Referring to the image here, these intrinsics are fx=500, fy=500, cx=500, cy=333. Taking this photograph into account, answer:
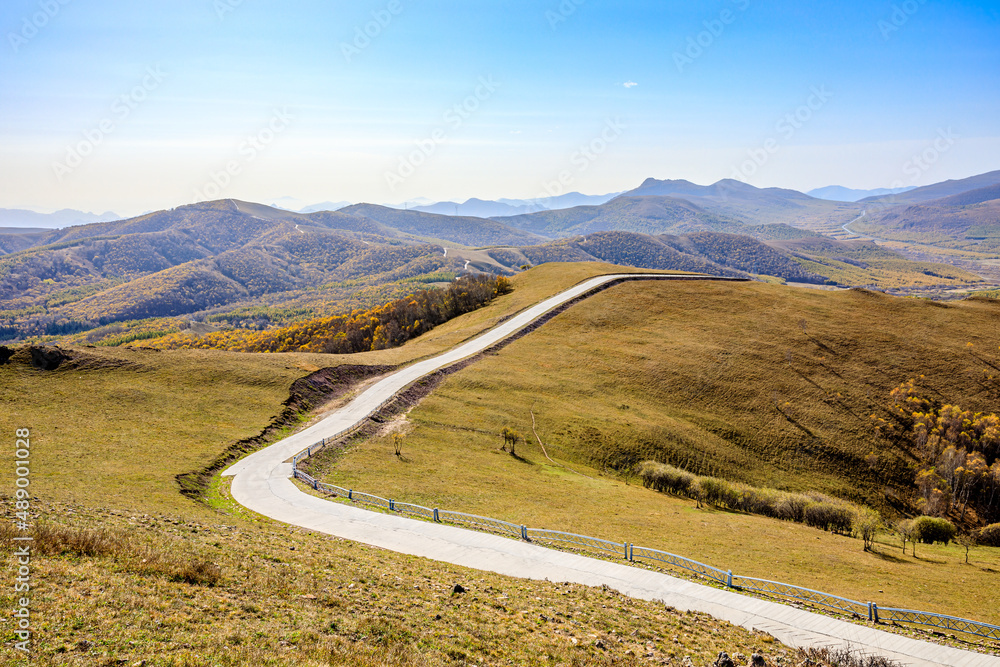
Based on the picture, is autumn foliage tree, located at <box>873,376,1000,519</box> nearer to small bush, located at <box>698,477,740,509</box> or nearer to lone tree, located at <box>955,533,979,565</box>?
lone tree, located at <box>955,533,979,565</box>

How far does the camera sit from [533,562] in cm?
2458

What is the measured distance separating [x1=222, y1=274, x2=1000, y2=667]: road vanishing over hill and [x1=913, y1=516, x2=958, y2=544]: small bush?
29.2 m

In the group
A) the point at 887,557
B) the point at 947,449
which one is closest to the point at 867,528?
the point at 887,557

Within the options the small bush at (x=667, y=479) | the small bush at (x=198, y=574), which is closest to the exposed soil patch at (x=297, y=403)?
the small bush at (x=198, y=574)

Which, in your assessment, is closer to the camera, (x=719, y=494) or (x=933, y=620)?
(x=933, y=620)

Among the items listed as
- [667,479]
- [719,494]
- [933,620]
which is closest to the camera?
[933,620]

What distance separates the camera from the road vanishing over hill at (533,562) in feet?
61.8

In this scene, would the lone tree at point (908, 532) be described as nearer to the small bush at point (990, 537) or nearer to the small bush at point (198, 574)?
the small bush at point (990, 537)

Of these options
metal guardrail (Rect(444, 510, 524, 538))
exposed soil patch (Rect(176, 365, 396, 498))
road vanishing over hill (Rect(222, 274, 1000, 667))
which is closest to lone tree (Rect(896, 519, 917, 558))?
road vanishing over hill (Rect(222, 274, 1000, 667))

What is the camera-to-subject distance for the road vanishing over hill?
1884 cm

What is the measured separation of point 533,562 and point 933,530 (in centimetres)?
3828

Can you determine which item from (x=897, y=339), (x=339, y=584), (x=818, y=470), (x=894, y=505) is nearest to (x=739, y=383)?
(x=818, y=470)

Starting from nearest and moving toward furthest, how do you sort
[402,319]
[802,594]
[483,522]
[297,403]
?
1. [802,594]
2. [483,522]
3. [297,403]
4. [402,319]

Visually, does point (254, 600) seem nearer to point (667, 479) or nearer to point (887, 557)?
point (667, 479)
